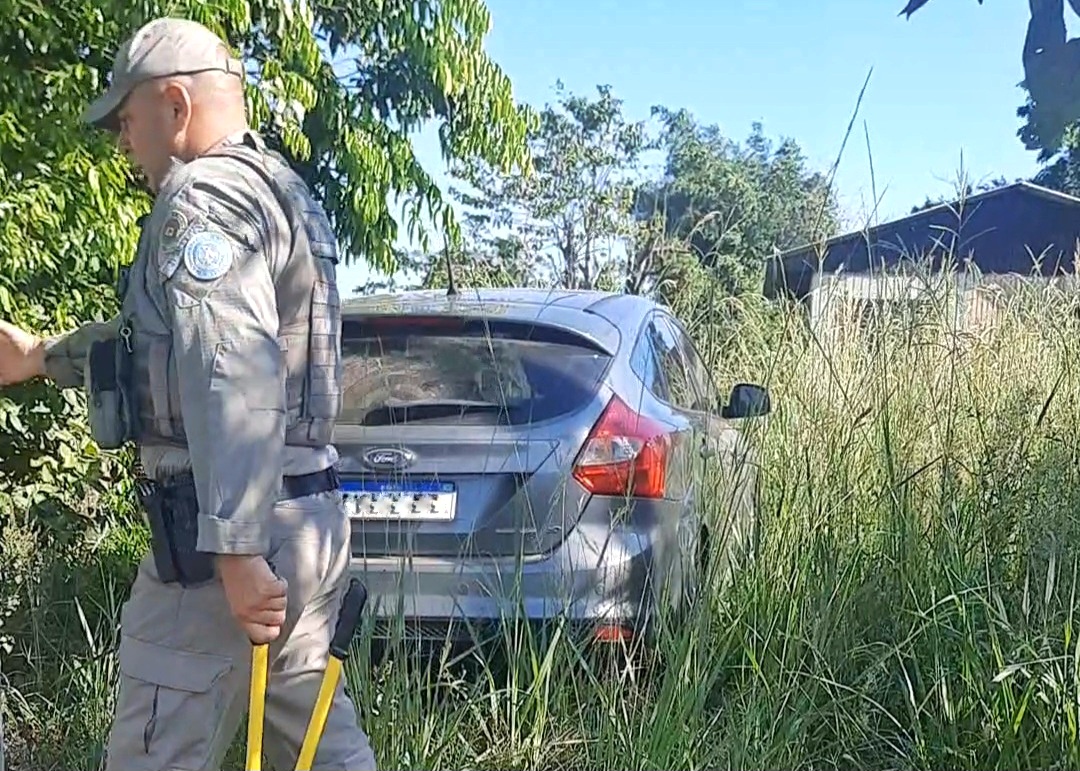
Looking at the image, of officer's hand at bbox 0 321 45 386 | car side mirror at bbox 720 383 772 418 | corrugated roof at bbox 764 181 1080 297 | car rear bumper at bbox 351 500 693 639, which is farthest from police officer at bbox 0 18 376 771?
corrugated roof at bbox 764 181 1080 297

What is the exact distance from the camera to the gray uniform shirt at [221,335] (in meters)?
1.86

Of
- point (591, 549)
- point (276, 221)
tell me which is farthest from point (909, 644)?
point (276, 221)

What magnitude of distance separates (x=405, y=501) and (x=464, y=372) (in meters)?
0.45

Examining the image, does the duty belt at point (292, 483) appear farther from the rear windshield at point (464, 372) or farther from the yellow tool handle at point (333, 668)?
the rear windshield at point (464, 372)

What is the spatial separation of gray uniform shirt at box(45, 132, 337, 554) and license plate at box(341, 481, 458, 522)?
50.9 inches

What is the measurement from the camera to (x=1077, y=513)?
322 cm

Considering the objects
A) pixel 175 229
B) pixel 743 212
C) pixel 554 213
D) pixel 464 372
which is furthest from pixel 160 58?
pixel 554 213

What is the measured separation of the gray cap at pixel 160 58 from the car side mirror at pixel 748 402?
2.03m

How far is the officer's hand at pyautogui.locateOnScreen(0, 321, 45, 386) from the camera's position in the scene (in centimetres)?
236

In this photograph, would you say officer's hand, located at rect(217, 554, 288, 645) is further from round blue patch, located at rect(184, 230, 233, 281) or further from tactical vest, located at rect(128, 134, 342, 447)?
round blue patch, located at rect(184, 230, 233, 281)

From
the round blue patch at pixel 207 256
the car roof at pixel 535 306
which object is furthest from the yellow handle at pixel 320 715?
the car roof at pixel 535 306

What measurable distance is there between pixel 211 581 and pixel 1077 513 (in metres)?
2.49

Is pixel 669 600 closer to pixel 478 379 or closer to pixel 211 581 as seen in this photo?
pixel 478 379

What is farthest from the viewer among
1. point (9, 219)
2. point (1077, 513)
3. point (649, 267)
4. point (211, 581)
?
point (649, 267)
